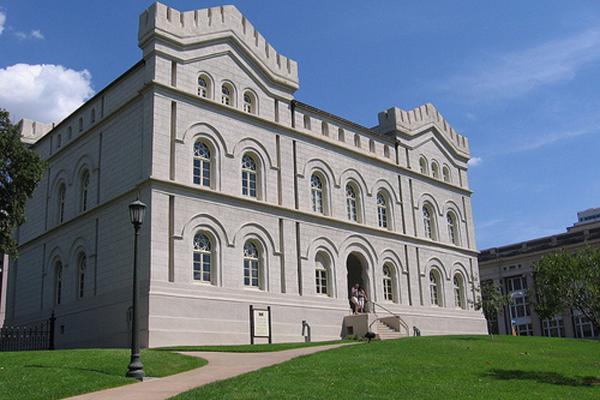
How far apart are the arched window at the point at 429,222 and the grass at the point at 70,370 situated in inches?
1083

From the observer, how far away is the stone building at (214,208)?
30.8 metres

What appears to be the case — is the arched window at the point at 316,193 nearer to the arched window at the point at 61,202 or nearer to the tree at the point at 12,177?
the arched window at the point at 61,202

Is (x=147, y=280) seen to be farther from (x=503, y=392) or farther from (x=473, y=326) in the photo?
(x=473, y=326)

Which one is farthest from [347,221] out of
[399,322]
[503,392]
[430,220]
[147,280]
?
[503,392]

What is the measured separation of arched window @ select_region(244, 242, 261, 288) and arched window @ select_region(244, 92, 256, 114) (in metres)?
7.37

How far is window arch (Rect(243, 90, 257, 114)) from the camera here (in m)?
36.3

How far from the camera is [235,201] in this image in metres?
33.4

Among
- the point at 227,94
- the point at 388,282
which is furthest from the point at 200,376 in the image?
the point at 388,282

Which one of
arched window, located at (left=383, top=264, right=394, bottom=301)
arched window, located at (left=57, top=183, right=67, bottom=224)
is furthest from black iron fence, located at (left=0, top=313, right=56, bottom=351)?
arched window, located at (left=383, top=264, right=394, bottom=301)

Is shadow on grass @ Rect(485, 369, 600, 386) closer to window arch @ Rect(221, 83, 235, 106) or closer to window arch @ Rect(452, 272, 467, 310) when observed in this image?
window arch @ Rect(221, 83, 235, 106)

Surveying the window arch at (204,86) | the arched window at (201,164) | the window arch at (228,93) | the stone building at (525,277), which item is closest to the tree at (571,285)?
the arched window at (201,164)

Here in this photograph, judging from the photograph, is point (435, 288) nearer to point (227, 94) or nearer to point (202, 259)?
point (202, 259)

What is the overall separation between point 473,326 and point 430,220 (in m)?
8.05

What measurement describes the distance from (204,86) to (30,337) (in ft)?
54.2
